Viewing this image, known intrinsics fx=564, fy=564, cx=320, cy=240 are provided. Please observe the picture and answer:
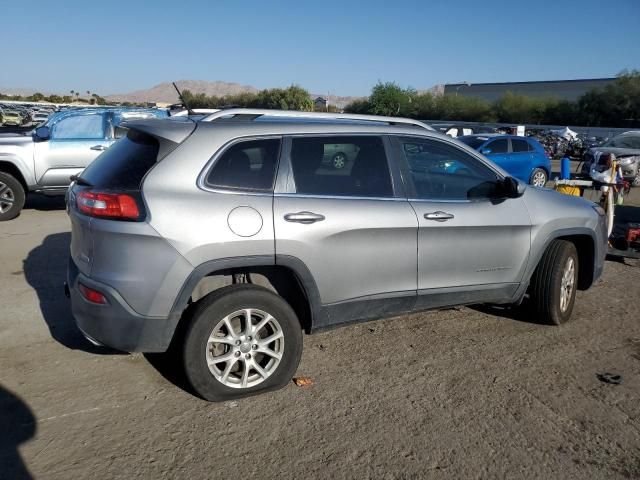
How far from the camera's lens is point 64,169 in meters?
9.65

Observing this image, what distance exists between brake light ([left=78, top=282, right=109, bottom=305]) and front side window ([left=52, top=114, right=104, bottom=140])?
7407 millimetres

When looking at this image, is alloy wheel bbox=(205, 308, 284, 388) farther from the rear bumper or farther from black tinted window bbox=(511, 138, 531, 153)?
black tinted window bbox=(511, 138, 531, 153)

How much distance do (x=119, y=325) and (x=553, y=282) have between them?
349cm

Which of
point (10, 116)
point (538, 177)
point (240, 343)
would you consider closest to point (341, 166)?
point (240, 343)

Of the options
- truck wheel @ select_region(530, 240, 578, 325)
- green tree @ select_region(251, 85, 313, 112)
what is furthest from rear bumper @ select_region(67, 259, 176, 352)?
green tree @ select_region(251, 85, 313, 112)

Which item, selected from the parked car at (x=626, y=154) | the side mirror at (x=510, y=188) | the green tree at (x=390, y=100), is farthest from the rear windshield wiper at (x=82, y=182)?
the green tree at (x=390, y=100)

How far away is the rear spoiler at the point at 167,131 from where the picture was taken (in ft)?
11.3

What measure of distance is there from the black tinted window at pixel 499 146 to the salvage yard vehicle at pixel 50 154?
10059 mm

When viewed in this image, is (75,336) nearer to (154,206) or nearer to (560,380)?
(154,206)

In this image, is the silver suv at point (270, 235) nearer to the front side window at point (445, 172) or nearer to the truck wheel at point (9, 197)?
the front side window at point (445, 172)

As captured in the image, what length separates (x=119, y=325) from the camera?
3311 millimetres

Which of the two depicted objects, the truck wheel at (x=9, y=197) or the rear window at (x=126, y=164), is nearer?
the rear window at (x=126, y=164)

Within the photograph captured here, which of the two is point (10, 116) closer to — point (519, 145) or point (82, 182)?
point (519, 145)

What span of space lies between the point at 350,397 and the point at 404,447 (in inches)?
24.6
